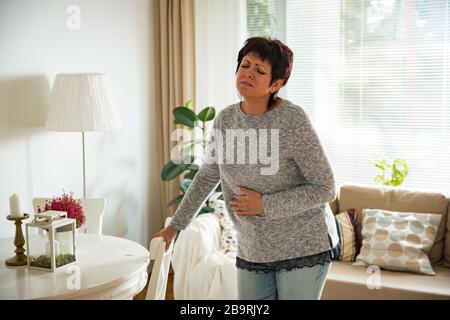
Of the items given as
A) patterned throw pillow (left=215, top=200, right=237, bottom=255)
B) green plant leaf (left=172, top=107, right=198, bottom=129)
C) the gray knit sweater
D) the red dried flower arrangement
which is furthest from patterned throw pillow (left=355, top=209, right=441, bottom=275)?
the red dried flower arrangement

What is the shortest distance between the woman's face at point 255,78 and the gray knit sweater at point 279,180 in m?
0.07

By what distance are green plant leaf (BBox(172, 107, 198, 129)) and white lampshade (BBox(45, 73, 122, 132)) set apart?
0.92 m

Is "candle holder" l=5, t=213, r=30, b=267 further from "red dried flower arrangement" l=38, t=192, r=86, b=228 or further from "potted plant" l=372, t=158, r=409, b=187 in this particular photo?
"potted plant" l=372, t=158, r=409, b=187

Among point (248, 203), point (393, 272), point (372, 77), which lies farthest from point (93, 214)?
point (372, 77)

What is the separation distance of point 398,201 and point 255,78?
181cm

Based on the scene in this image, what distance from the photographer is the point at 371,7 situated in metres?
3.85

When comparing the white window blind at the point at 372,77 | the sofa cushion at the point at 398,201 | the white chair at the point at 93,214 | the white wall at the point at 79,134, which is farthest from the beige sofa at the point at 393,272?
the white wall at the point at 79,134

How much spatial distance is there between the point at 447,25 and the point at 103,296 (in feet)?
9.03

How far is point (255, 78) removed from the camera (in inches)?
79.8

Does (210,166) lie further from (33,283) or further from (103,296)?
(33,283)

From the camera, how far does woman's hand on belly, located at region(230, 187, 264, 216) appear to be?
6.55 feet
